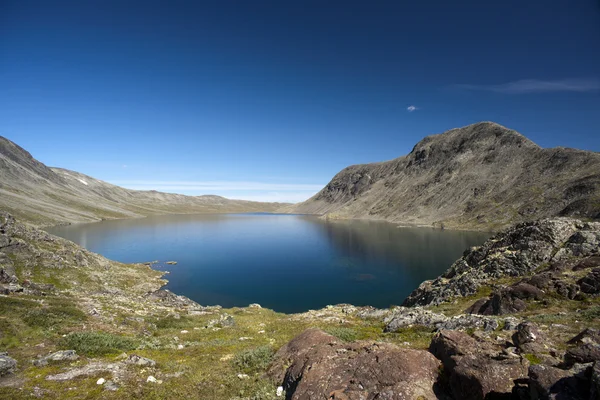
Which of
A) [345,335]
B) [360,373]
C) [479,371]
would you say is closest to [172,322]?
[345,335]

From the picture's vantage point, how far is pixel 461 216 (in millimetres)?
198125

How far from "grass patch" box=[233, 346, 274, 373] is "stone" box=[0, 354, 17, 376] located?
978 centimetres

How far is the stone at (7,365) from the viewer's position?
1315 cm

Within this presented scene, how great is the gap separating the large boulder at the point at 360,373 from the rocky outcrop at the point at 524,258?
1845cm

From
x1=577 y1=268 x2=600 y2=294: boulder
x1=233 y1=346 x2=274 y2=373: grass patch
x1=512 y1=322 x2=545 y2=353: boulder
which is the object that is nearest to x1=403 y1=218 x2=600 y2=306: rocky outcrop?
x1=577 y1=268 x2=600 y2=294: boulder

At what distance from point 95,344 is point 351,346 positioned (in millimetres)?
15135

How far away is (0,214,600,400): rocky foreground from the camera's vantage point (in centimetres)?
995

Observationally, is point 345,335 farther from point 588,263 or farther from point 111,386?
point 588,263

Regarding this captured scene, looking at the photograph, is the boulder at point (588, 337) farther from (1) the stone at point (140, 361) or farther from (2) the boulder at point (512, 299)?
(1) the stone at point (140, 361)

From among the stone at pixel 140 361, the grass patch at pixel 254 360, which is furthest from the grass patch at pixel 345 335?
the stone at pixel 140 361

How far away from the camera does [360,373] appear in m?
11.1

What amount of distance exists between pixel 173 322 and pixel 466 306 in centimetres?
2897

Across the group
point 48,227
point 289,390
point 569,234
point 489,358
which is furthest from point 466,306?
point 48,227

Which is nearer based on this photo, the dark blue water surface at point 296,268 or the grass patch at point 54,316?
the grass patch at point 54,316
